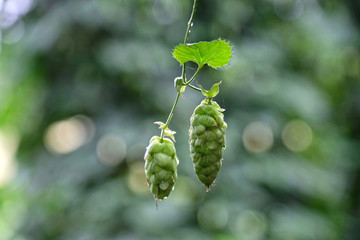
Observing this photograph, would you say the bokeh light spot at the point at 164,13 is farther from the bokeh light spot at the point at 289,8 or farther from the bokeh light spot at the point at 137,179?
the bokeh light spot at the point at 137,179

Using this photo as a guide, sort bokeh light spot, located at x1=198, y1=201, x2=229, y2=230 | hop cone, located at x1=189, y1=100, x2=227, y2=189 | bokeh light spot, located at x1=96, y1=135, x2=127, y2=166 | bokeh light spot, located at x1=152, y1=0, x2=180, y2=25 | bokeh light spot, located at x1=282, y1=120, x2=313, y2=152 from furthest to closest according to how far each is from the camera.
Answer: bokeh light spot, located at x1=282, y1=120, x2=313, y2=152, bokeh light spot, located at x1=152, y1=0, x2=180, y2=25, bokeh light spot, located at x1=96, y1=135, x2=127, y2=166, bokeh light spot, located at x1=198, y1=201, x2=229, y2=230, hop cone, located at x1=189, y1=100, x2=227, y2=189

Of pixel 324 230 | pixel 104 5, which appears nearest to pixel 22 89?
pixel 104 5

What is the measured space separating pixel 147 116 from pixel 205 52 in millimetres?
1986

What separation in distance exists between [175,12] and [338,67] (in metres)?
1.83

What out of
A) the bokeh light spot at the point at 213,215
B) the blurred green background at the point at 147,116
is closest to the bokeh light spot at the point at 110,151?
the blurred green background at the point at 147,116

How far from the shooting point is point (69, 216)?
2.71 m

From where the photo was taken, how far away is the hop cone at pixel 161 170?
820 millimetres

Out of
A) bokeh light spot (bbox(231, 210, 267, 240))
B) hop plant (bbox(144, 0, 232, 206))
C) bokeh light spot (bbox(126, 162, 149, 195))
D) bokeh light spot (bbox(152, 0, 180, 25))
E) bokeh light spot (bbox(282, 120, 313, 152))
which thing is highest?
bokeh light spot (bbox(152, 0, 180, 25))

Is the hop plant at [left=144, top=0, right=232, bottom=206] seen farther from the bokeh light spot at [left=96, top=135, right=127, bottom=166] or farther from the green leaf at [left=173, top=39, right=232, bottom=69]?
the bokeh light spot at [left=96, top=135, right=127, bottom=166]

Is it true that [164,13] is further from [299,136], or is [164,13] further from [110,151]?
[299,136]

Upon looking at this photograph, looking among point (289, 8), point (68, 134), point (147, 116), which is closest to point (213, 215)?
point (147, 116)

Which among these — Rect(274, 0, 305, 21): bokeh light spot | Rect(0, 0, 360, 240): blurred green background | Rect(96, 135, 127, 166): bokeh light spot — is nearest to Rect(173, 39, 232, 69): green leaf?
Rect(0, 0, 360, 240): blurred green background

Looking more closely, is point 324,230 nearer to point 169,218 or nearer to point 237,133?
point 237,133

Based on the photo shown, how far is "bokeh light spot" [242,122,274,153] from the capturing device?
10.3ft
